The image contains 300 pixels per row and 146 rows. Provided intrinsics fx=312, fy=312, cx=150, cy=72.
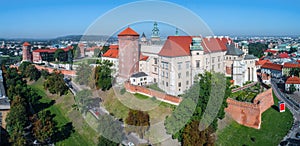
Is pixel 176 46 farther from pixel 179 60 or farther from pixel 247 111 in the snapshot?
pixel 247 111

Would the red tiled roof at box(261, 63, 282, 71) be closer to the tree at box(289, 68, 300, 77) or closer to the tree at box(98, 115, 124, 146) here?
the tree at box(289, 68, 300, 77)

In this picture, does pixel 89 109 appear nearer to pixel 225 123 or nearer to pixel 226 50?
pixel 225 123

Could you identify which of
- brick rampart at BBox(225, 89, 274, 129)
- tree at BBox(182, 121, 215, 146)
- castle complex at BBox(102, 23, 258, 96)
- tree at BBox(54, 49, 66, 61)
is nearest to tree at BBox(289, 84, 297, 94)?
castle complex at BBox(102, 23, 258, 96)

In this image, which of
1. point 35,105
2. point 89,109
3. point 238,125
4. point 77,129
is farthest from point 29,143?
point 238,125

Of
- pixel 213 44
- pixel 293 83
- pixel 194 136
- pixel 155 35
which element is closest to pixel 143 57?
pixel 155 35

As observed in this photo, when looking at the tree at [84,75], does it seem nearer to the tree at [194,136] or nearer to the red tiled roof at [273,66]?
the tree at [194,136]
